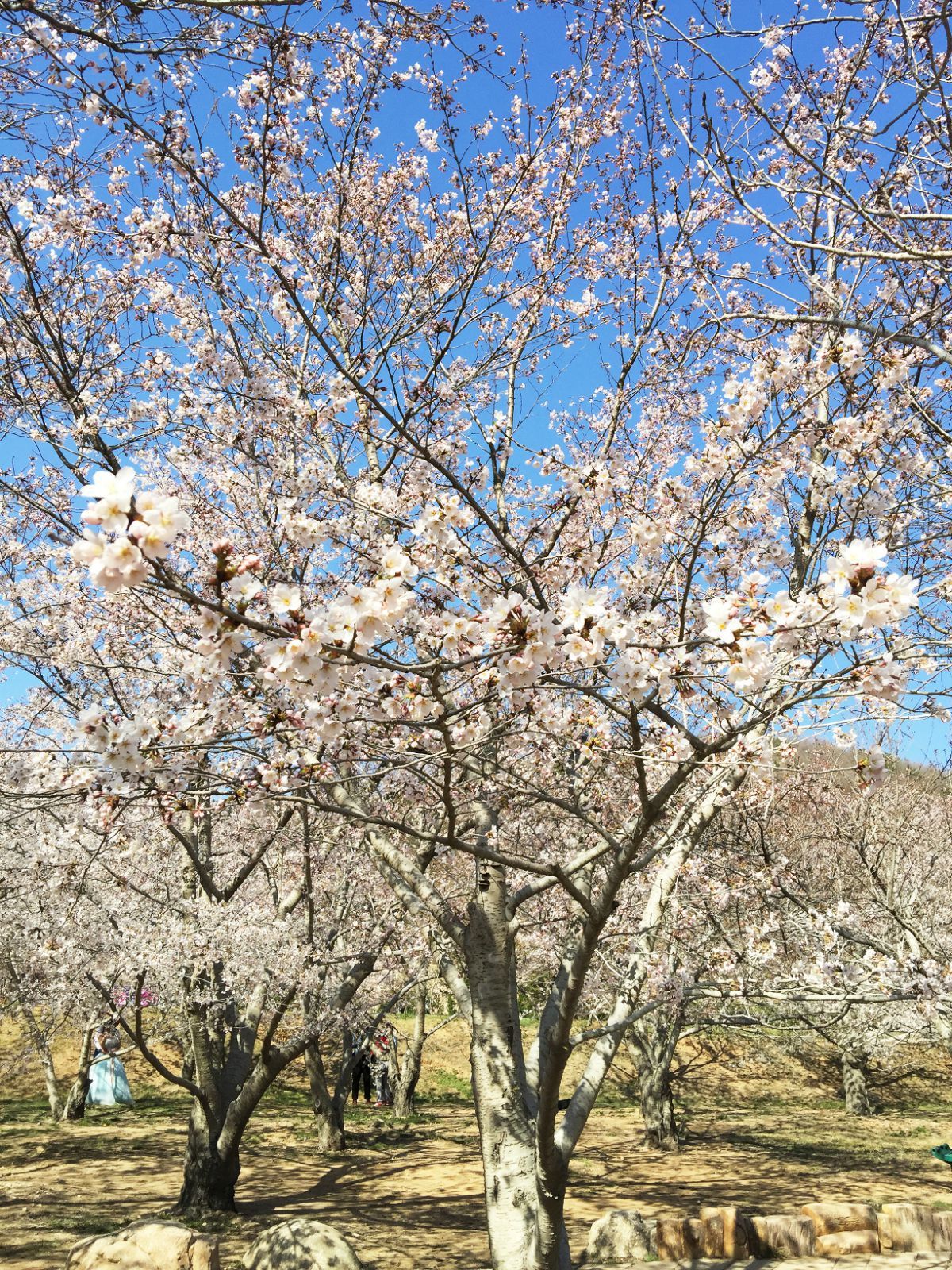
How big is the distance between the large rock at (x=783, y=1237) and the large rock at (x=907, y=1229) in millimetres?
588

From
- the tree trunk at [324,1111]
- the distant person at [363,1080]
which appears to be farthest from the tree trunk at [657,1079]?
the distant person at [363,1080]

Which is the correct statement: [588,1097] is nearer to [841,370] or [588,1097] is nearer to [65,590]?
[841,370]

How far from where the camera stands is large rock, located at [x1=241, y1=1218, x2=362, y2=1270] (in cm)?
660

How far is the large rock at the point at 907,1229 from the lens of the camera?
7.35 m

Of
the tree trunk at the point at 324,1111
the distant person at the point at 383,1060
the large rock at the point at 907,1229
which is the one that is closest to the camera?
the large rock at the point at 907,1229

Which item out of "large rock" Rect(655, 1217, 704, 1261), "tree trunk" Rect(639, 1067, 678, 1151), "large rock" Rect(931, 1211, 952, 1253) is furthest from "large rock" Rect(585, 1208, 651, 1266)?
"tree trunk" Rect(639, 1067, 678, 1151)

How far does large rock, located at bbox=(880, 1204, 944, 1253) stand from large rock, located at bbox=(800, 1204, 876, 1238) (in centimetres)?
15

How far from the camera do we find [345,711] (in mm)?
2955

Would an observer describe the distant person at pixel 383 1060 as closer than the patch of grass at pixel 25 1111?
No

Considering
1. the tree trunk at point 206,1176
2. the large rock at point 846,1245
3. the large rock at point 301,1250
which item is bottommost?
the large rock at point 846,1245

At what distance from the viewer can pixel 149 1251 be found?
6.19 m

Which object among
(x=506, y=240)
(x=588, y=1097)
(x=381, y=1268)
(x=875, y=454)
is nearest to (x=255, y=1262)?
(x=381, y=1268)

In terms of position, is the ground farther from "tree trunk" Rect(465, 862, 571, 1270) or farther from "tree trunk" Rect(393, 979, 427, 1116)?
"tree trunk" Rect(465, 862, 571, 1270)

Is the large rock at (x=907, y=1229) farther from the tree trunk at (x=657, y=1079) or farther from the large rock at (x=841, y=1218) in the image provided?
the tree trunk at (x=657, y=1079)
